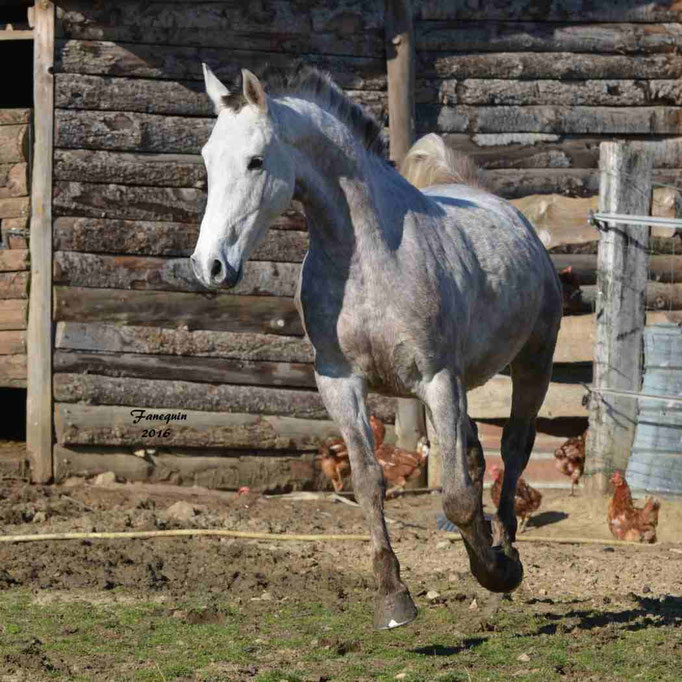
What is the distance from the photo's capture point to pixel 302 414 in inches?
365

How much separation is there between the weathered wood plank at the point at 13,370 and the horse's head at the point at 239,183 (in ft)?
16.9

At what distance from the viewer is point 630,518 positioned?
7734 mm

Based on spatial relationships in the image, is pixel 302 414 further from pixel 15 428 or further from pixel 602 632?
pixel 602 632

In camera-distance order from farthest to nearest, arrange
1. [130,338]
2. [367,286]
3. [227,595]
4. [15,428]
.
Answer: [15,428]
[130,338]
[227,595]
[367,286]

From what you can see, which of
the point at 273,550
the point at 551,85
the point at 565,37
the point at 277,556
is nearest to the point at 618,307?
the point at 551,85

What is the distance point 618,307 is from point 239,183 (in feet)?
16.5

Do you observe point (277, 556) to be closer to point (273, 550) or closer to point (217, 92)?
point (273, 550)

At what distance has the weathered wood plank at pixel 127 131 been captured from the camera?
904 cm

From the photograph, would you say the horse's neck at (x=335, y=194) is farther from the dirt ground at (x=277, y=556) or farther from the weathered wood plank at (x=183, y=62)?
the weathered wood plank at (x=183, y=62)

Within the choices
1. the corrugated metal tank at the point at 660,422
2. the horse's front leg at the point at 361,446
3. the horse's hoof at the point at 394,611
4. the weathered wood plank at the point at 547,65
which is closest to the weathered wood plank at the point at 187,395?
the corrugated metal tank at the point at 660,422

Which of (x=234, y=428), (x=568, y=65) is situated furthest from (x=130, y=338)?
(x=568, y=65)

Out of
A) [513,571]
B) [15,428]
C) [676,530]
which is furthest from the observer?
[15,428]

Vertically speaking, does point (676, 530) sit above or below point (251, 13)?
below

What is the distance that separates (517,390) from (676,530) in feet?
7.81
